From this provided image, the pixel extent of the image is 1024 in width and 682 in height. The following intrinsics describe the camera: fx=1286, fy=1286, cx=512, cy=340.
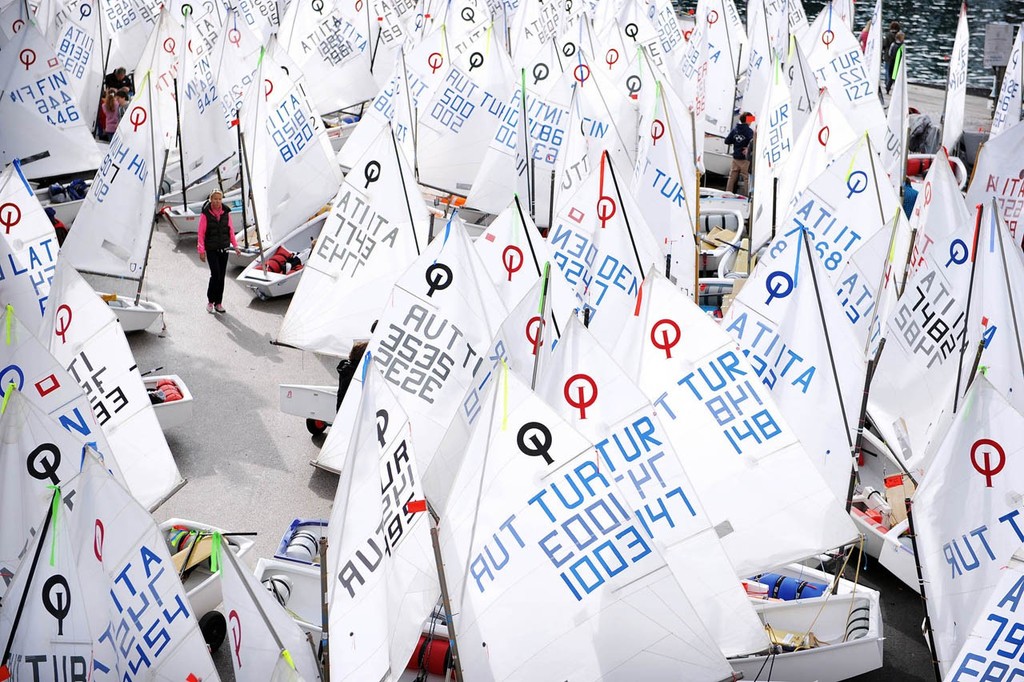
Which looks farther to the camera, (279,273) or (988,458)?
(279,273)

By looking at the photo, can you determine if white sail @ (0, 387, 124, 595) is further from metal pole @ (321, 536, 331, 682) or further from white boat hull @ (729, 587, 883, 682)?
white boat hull @ (729, 587, 883, 682)

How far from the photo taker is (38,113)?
635 inches

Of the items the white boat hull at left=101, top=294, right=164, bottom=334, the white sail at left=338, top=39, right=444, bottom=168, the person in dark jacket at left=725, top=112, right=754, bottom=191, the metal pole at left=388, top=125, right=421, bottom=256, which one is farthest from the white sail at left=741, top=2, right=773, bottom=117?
the white boat hull at left=101, top=294, right=164, bottom=334

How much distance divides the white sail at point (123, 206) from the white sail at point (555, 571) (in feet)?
24.6

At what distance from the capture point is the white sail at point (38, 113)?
52.5 feet

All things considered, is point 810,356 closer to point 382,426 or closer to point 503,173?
Result: point 382,426

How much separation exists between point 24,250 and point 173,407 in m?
2.00

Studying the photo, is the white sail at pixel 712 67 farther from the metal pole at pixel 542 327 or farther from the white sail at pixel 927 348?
the metal pole at pixel 542 327

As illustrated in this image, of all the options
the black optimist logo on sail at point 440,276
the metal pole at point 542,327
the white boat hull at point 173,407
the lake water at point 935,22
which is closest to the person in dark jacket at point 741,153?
the black optimist logo on sail at point 440,276

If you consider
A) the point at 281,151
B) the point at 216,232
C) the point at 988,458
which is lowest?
the point at 216,232

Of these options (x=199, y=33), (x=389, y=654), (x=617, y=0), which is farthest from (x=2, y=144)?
(x=389, y=654)

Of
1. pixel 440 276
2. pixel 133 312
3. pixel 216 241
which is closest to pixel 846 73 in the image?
pixel 216 241

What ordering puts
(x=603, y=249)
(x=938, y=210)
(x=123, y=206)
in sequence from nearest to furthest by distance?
(x=603, y=249) → (x=938, y=210) → (x=123, y=206)

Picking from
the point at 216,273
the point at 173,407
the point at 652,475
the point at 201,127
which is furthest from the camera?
the point at 201,127
